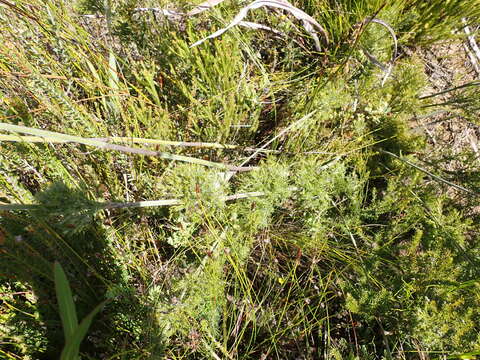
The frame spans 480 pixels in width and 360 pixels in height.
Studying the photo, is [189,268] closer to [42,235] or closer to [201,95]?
[42,235]

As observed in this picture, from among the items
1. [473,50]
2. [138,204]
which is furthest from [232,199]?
[473,50]

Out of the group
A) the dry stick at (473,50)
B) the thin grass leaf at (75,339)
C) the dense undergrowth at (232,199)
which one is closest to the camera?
the thin grass leaf at (75,339)

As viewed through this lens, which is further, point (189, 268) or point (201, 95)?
point (201, 95)

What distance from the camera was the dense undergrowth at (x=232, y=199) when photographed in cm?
125

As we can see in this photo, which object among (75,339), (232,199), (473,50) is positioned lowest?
Answer: (473,50)

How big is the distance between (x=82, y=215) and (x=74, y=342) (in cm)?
37

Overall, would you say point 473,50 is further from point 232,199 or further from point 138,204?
point 138,204

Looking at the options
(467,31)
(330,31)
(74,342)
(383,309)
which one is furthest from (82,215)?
(467,31)

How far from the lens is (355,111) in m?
1.69

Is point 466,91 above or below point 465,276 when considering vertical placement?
above

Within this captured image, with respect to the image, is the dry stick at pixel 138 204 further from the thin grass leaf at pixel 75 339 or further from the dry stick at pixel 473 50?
the dry stick at pixel 473 50

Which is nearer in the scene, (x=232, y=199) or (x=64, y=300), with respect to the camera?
(x=64, y=300)

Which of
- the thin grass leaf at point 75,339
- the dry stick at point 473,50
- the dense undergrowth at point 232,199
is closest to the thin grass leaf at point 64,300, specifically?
the thin grass leaf at point 75,339

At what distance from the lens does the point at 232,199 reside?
1496 millimetres
